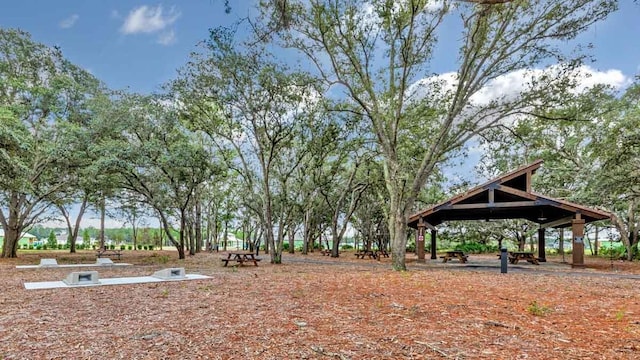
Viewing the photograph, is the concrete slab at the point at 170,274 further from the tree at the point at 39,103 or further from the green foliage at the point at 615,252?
the green foliage at the point at 615,252

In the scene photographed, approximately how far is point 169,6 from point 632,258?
2652 cm

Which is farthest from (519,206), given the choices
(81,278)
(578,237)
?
(81,278)

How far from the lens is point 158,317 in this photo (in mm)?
5574

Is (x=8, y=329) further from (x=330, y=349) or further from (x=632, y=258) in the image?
(x=632, y=258)

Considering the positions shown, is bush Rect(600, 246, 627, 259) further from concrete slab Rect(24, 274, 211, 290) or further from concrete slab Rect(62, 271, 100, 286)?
concrete slab Rect(62, 271, 100, 286)

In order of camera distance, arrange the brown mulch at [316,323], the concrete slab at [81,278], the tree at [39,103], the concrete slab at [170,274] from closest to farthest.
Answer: the brown mulch at [316,323], the concrete slab at [81,278], the concrete slab at [170,274], the tree at [39,103]

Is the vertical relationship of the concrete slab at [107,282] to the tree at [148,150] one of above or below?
below

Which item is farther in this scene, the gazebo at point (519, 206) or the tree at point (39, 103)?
the tree at point (39, 103)

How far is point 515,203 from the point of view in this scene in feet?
51.8

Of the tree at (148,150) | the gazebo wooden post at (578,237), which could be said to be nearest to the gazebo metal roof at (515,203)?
the gazebo wooden post at (578,237)

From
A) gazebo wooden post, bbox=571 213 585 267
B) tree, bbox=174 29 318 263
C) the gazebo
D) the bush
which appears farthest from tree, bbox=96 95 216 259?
the bush

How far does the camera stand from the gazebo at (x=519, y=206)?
50.2 feet

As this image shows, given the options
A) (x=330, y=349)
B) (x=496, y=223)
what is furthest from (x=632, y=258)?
(x=330, y=349)

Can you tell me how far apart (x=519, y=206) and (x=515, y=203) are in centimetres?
40
